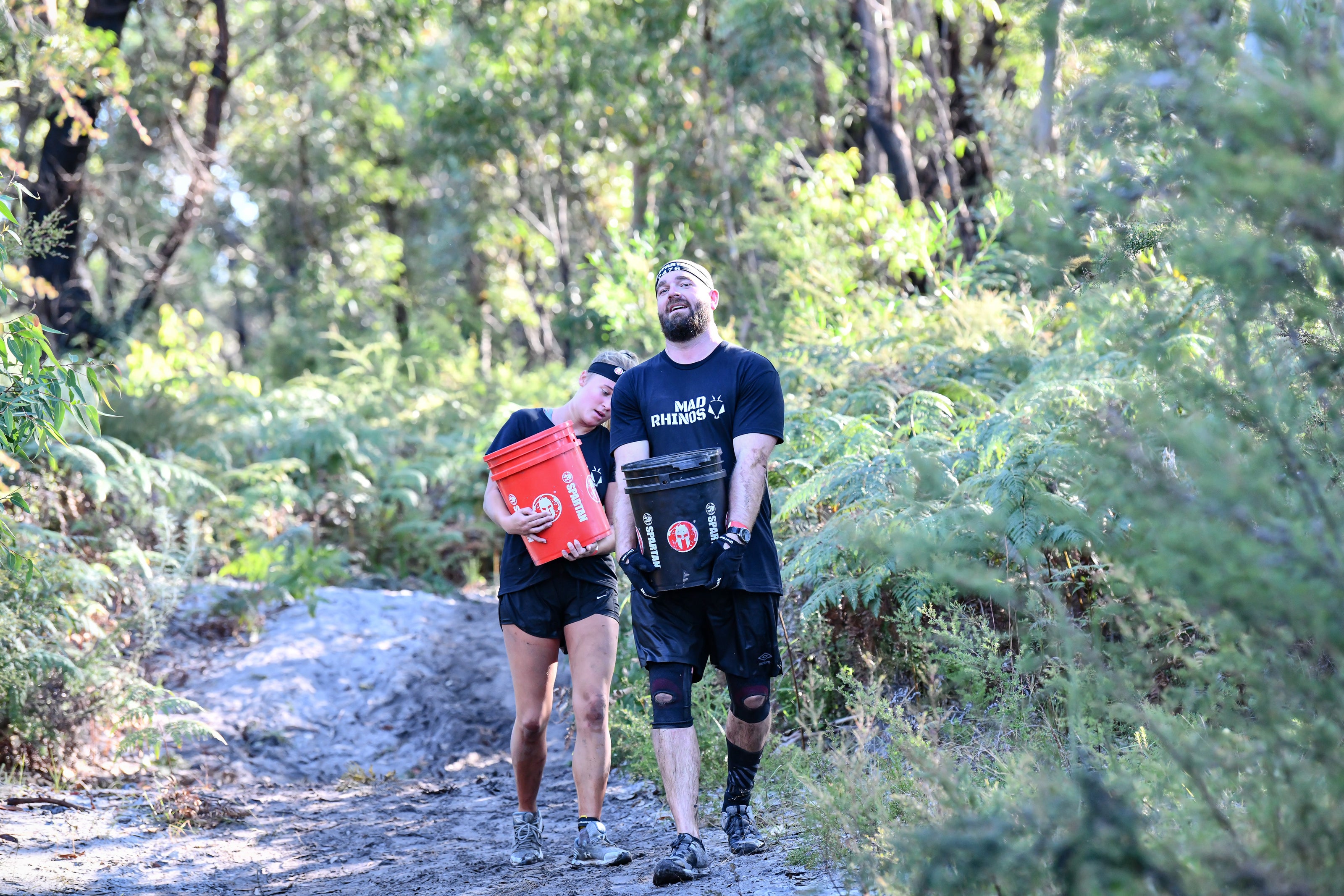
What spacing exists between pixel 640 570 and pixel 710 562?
0.97 ft

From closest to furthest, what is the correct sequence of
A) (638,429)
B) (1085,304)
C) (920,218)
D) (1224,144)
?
(1224,144)
(1085,304)
(638,429)
(920,218)

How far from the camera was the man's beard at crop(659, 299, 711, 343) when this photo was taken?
183 inches

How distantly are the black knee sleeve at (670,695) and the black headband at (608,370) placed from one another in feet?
4.52

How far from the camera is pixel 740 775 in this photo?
4.67 metres

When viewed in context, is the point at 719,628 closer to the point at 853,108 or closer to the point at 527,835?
the point at 527,835

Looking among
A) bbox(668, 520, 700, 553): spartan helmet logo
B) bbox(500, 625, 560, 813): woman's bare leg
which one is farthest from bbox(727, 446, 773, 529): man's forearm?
bbox(500, 625, 560, 813): woman's bare leg

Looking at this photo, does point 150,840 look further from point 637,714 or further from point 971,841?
point 971,841

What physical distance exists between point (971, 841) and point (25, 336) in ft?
12.5

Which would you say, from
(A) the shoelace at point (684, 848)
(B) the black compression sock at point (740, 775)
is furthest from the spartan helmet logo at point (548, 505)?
(A) the shoelace at point (684, 848)

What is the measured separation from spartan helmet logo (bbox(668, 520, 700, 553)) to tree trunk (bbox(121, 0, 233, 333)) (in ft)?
35.0

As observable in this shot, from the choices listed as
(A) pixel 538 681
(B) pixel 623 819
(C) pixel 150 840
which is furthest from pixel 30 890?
(B) pixel 623 819

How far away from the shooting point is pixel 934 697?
A: 5.28 metres

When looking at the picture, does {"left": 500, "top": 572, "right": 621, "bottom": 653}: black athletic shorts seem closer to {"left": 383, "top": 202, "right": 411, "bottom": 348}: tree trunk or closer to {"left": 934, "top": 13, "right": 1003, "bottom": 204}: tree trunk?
{"left": 934, "top": 13, "right": 1003, "bottom": 204}: tree trunk

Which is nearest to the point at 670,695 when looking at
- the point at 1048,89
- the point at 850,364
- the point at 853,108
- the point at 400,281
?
the point at 850,364
